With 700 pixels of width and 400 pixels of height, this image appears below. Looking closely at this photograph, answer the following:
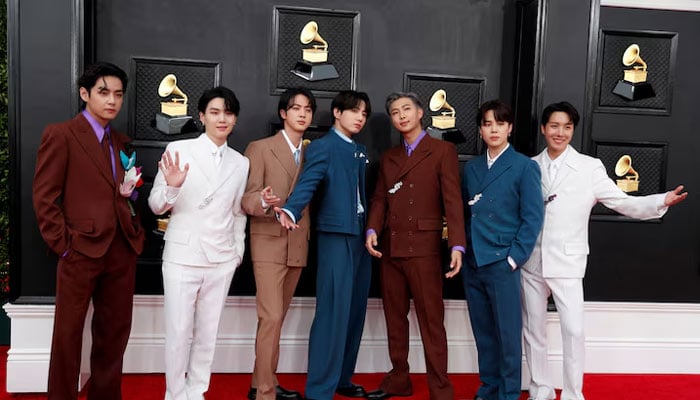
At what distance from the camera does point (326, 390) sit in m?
2.93

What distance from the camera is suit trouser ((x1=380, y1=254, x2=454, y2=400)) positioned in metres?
3.01

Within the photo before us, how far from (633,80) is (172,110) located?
289 centimetres

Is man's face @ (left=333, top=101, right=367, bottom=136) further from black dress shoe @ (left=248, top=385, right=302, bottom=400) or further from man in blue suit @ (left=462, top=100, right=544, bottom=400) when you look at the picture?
black dress shoe @ (left=248, top=385, right=302, bottom=400)

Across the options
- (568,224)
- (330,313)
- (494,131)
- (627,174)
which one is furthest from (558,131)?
(330,313)

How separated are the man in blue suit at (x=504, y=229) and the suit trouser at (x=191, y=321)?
131cm

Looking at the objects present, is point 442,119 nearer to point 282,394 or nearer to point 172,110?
point 172,110

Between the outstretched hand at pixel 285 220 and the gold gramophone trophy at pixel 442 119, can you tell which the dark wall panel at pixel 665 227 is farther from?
the outstretched hand at pixel 285 220

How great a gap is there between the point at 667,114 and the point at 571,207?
1.29 m

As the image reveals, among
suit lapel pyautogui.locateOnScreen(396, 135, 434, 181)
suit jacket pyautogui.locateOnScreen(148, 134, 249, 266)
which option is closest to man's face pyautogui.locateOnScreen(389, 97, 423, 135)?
suit lapel pyautogui.locateOnScreen(396, 135, 434, 181)

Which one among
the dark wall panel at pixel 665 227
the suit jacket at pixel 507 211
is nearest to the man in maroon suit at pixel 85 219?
the suit jacket at pixel 507 211

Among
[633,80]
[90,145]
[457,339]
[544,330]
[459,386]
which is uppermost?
[633,80]

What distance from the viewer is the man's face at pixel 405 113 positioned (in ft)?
9.92

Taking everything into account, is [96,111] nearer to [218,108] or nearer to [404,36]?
[218,108]

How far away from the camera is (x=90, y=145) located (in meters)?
2.60
